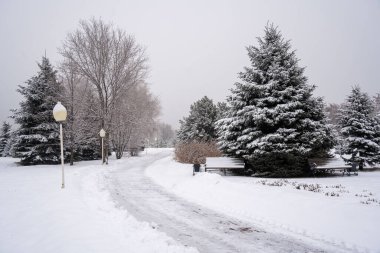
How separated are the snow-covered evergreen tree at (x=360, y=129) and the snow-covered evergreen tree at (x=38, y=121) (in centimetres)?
2488

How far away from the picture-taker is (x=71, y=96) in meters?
26.3

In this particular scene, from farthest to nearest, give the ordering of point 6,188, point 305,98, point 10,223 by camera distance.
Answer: point 305,98, point 6,188, point 10,223

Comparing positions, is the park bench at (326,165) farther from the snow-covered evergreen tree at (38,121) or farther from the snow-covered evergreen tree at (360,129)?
the snow-covered evergreen tree at (38,121)

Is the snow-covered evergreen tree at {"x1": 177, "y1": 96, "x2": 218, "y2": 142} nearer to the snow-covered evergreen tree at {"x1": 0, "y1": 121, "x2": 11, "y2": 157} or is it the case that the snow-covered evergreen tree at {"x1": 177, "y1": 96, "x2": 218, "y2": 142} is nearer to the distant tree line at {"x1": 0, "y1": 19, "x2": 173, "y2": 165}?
the distant tree line at {"x1": 0, "y1": 19, "x2": 173, "y2": 165}

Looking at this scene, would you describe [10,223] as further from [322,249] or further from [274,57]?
[274,57]

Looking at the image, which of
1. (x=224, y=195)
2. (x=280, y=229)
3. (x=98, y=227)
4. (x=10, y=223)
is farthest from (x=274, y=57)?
(x=10, y=223)

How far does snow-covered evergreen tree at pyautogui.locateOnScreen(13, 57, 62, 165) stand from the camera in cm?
2611

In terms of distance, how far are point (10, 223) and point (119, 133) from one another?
2808 cm

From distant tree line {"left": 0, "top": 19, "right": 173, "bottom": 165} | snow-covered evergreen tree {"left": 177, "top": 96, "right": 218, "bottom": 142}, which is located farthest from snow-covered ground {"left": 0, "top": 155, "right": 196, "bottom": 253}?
snow-covered evergreen tree {"left": 177, "top": 96, "right": 218, "bottom": 142}

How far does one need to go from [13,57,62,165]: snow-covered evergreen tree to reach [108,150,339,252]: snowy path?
1818 cm

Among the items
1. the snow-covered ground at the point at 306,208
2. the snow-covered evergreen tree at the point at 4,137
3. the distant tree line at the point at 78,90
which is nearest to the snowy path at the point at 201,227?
the snow-covered ground at the point at 306,208

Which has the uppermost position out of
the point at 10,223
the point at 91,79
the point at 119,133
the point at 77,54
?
the point at 77,54

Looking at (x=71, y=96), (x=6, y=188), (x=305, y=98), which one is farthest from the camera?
(x=71, y=96)

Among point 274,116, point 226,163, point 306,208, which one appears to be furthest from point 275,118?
point 306,208
